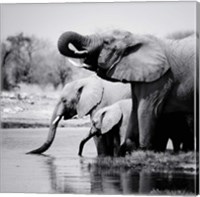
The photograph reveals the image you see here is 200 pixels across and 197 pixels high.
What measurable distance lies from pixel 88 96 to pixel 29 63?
0.66 metres

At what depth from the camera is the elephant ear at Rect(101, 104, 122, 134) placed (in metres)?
10.8

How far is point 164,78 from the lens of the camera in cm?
1055

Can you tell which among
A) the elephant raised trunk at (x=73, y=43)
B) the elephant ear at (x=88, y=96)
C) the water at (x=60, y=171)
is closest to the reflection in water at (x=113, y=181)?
the water at (x=60, y=171)

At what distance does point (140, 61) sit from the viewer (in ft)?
34.8

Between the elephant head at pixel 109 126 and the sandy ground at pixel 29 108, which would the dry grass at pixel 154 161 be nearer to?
the elephant head at pixel 109 126

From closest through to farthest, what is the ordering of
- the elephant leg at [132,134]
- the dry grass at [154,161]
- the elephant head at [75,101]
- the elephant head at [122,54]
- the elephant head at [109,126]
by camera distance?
the dry grass at [154,161] → the elephant head at [122,54] → the elephant leg at [132,134] → the elephant head at [109,126] → the elephant head at [75,101]

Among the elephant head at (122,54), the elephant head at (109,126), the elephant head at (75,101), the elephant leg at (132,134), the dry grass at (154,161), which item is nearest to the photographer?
the dry grass at (154,161)

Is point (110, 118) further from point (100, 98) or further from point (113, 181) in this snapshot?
point (113, 181)

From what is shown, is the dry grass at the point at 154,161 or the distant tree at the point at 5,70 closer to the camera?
the dry grass at the point at 154,161

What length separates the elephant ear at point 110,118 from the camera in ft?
35.4

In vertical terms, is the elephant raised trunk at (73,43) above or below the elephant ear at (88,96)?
above

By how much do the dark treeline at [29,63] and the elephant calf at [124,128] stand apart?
51cm

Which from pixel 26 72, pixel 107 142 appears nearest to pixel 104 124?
pixel 107 142

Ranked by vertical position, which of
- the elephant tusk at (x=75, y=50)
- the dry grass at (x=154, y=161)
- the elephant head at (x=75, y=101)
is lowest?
the dry grass at (x=154, y=161)
